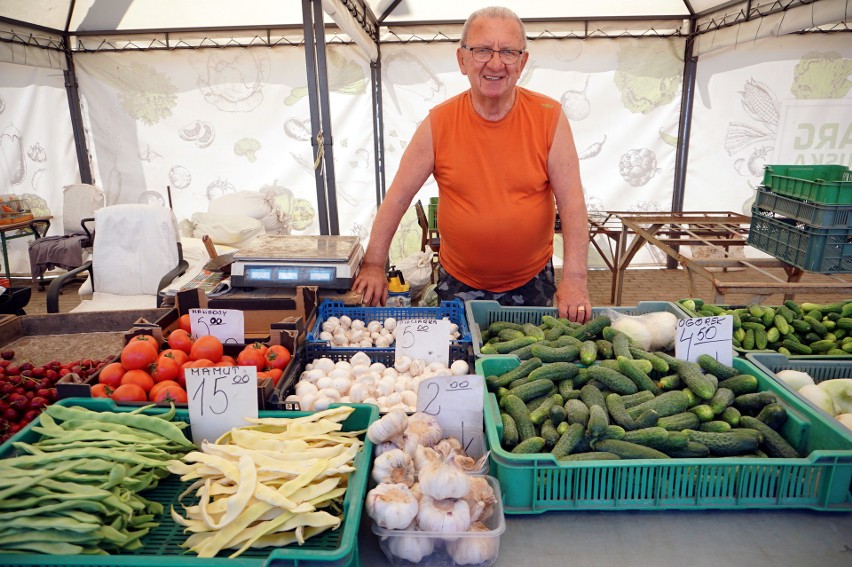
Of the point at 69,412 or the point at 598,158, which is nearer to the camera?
the point at 69,412

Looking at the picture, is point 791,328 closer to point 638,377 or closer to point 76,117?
point 638,377

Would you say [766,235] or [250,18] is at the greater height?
[250,18]

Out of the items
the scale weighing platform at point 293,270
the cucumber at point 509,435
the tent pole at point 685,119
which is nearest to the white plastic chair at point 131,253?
the scale weighing platform at point 293,270

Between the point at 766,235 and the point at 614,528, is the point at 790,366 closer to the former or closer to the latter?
the point at 614,528

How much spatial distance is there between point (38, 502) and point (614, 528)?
141 cm

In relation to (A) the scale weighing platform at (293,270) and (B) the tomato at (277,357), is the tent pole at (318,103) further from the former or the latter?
(B) the tomato at (277,357)

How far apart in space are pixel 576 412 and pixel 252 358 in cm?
114

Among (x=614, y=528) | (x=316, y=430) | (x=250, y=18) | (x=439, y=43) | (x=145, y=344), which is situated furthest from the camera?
(x=439, y=43)

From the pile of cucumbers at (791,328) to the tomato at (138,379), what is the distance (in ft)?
7.48

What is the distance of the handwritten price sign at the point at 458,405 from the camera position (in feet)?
5.27

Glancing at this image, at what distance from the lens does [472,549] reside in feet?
4.13

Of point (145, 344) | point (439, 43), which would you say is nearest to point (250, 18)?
point (439, 43)

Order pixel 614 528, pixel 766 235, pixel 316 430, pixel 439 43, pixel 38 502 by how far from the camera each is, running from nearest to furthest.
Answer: pixel 38 502
pixel 614 528
pixel 316 430
pixel 766 235
pixel 439 43

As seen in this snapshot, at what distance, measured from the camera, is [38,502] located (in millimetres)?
1284
